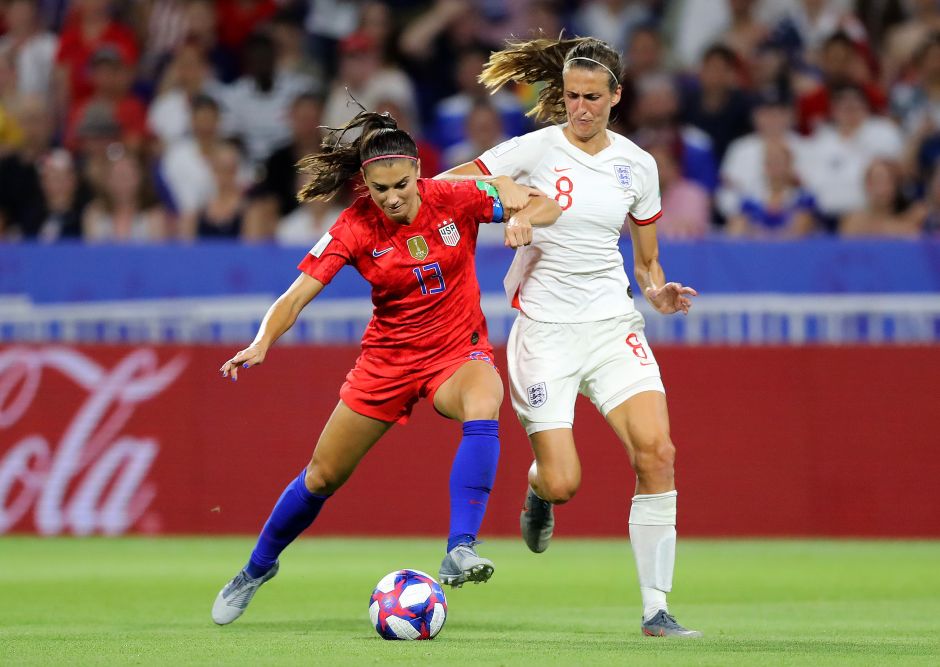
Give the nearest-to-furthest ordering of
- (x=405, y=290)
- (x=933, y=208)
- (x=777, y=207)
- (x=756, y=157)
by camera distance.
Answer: (x=405, y=290), (x=933, y=208), (x=777, y=207), (x=756, y=157)

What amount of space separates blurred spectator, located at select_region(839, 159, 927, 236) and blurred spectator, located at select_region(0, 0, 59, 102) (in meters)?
7.43

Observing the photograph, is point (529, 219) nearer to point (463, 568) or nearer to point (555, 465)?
point (555, 465)

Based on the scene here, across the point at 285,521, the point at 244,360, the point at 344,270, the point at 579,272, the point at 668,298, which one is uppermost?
the point at 579,272

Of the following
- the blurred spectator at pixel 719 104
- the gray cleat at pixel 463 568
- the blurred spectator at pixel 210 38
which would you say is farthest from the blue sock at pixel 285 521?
the blurred spectator at pixel 210 38

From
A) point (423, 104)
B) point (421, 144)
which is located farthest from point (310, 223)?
point (423, 104)

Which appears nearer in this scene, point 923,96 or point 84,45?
point 923,96

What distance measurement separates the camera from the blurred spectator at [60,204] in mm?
13703

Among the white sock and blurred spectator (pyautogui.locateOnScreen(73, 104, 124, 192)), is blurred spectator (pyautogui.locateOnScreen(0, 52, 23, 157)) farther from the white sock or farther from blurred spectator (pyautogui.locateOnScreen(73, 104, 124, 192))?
the white sock

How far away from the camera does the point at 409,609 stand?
266 inches

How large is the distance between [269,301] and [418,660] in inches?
266

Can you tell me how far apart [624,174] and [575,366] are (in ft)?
2.98

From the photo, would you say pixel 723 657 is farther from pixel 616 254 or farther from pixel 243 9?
pixel 243 9

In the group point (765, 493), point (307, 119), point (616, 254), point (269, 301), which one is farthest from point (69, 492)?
point (616, 254)

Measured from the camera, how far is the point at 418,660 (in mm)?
5957
